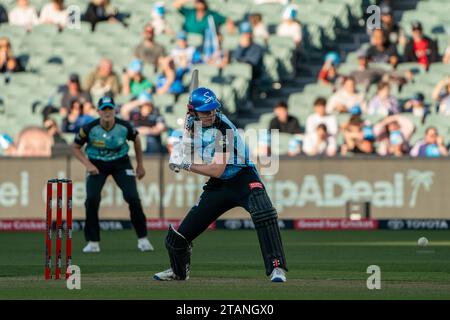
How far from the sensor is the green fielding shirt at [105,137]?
1912 cm

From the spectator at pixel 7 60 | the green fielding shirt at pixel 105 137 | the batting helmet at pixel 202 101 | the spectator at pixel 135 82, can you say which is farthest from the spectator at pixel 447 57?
the batting helmet at pixel 202 101

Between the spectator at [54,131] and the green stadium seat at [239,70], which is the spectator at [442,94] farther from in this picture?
the spectator at [54,131]

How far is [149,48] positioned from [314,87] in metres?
3.55

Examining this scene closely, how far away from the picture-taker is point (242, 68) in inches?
1095

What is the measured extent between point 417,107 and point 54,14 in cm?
953

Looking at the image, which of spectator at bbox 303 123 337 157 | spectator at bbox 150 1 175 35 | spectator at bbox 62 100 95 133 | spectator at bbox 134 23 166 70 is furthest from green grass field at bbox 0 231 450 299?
spectator at bbox 150 1 175 35

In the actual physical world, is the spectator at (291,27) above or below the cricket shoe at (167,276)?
above

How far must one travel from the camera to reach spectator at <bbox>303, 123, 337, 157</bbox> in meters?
25.5

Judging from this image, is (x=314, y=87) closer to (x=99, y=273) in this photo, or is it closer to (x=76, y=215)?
(x=76, y=215)

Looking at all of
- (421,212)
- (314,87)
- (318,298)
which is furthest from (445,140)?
(318,298)

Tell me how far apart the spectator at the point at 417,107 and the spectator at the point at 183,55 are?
4.55m

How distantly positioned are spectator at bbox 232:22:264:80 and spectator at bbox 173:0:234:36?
1.18 metres

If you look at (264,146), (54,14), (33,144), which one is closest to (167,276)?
(264,146)

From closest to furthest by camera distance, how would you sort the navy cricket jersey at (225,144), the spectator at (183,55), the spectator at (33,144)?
the navy cricket jersey at (225,144) < the spectator at (33,144) < the spectator at (183,55)
